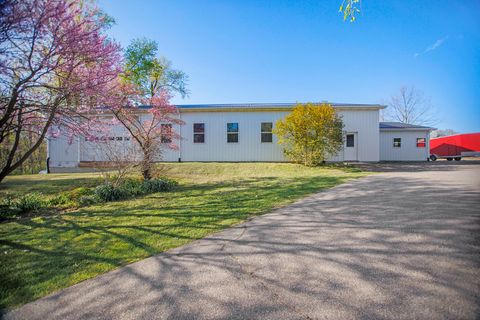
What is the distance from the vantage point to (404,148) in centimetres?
1888

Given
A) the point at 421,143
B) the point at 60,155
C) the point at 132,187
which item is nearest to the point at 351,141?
the point at 421,143

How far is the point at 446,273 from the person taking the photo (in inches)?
84.2

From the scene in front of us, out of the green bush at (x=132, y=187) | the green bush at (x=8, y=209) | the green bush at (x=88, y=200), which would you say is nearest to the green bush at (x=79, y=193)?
the green bush at (x=88, y=200)

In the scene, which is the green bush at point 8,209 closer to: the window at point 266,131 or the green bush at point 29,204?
the green bush at point 29,204

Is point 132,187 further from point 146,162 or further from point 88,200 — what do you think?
point 88,200

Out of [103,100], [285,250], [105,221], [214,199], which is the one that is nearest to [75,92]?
[103,100]

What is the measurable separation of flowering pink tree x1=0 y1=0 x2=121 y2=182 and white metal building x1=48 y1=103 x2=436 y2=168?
38.2 feet

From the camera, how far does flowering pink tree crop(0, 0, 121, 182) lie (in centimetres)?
390

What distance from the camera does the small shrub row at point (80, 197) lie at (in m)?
5.69

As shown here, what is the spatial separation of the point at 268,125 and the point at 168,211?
1264 centimetres

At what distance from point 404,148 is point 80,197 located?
2273 centimetres

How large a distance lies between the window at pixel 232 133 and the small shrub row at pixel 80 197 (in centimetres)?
866

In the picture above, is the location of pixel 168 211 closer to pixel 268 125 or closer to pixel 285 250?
pixel 285 250

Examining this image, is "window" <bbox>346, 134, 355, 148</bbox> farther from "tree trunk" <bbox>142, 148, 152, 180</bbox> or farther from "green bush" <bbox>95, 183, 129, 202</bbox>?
"green bush" <bbox>95, 183, 129, 202</bbox>
